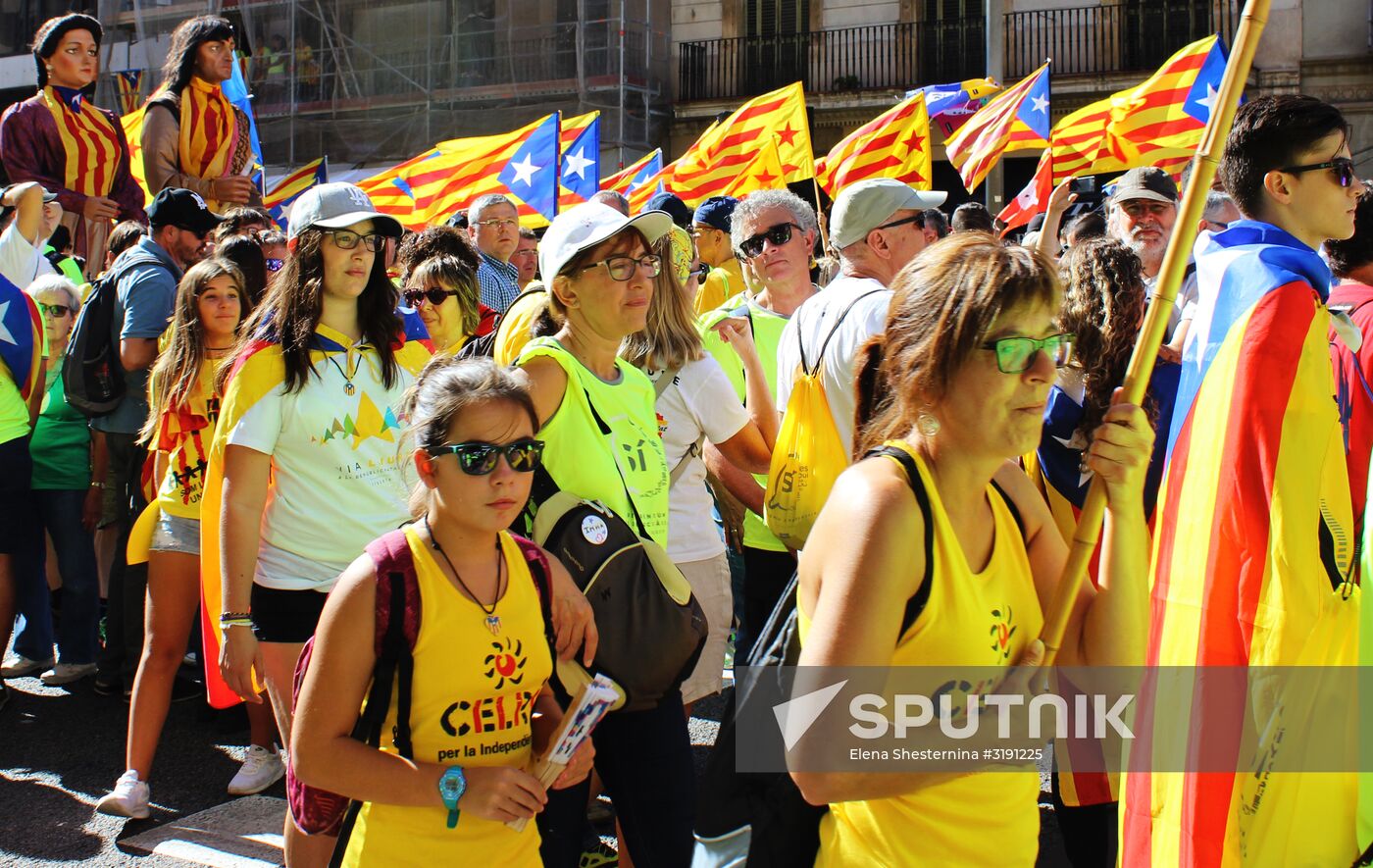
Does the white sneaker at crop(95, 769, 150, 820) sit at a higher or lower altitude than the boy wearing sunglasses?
lower

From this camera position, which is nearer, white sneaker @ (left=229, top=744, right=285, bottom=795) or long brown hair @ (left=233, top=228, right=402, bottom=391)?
long brown hair @ (left=233, top=228, right=402, bottom=391)

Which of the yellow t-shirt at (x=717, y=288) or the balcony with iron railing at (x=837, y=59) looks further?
the balcony with iron railing at (x=837, y=59)

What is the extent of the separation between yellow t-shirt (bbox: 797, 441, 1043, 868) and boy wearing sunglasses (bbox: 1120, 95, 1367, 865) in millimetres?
897

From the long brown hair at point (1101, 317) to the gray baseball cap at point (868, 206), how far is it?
2.37 ft

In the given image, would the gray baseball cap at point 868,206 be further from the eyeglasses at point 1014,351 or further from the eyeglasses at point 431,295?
the eyeglasses at point 1014,351

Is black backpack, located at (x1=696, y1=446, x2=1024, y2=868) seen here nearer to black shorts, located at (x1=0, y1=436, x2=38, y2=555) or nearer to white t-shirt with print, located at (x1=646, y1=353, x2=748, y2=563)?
white t-shirt with print, located at (x1=646, y1=353, x2=748, y2=563)

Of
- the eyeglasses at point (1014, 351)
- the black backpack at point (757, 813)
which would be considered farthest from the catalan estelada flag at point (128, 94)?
the eyeglasses at point (1014, 351)

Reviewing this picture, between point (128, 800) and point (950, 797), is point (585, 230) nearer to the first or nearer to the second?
point (950, 797)

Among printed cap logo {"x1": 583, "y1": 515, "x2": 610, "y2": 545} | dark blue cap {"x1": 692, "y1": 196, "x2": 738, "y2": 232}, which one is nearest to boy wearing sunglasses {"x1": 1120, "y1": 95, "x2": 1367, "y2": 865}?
printed cap logo {"x1": 583, "y1": 515, "x2": 610, "y2": 545}

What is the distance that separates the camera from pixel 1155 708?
9.93 ft

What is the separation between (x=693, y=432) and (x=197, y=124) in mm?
4342

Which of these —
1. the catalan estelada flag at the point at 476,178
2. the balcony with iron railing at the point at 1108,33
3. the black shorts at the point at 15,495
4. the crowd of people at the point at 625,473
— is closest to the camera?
the crowd of people at the point at 625,473

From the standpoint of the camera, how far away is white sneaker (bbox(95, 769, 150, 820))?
4.43 meters

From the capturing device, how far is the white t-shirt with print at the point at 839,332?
398 cm
